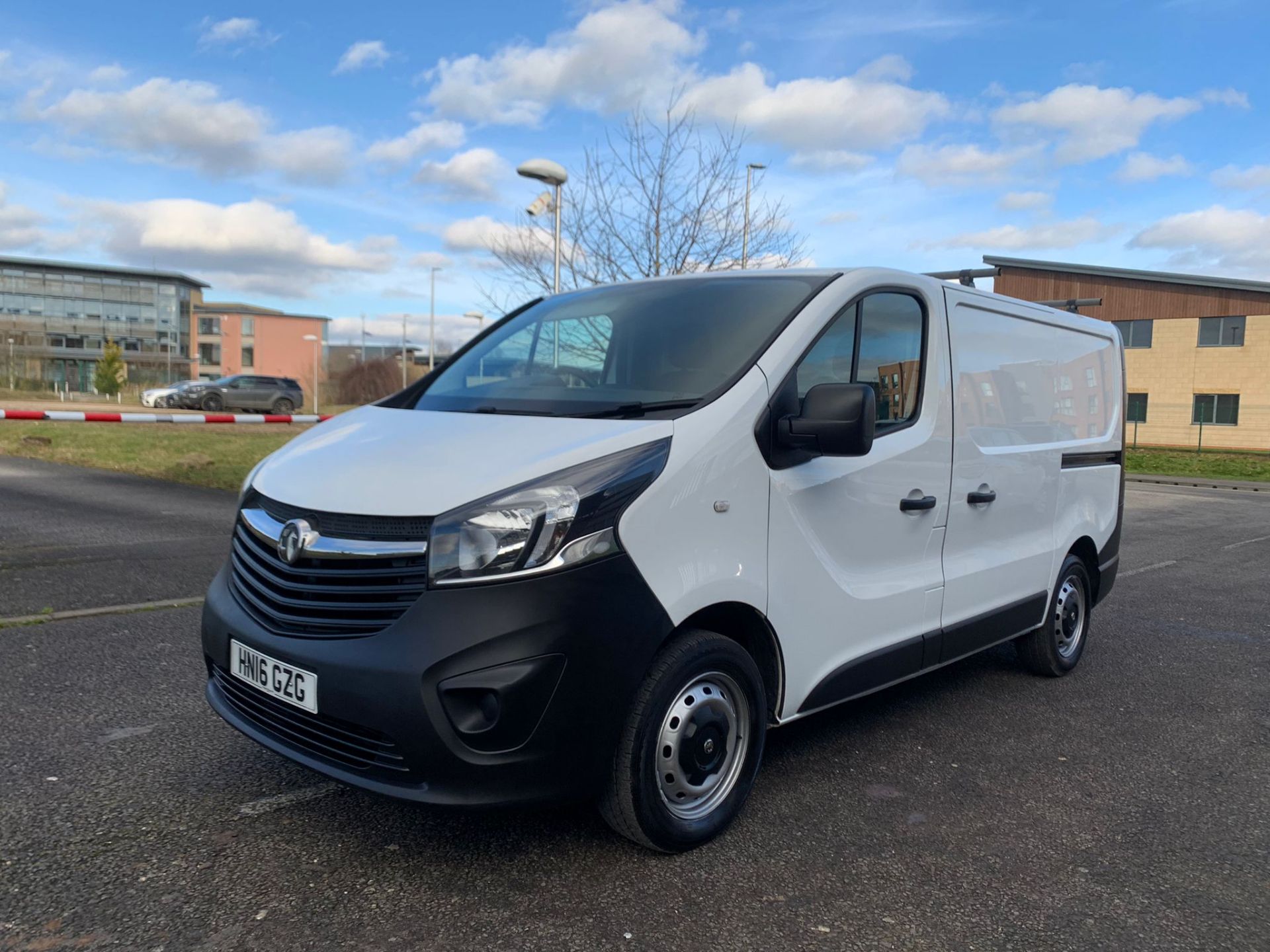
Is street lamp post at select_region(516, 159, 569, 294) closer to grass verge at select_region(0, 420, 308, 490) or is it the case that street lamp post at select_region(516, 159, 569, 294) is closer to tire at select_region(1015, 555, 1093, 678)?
grass verge at select_region(0, 420, 308, 490)

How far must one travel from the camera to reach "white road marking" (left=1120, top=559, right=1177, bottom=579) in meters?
8.79

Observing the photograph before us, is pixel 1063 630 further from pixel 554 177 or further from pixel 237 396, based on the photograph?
pixel 237 396

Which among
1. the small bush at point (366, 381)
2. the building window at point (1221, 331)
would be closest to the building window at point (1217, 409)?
the building window at point (1221, 331)

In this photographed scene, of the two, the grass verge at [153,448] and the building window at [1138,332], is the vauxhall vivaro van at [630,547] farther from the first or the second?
the building window at [1138,332]

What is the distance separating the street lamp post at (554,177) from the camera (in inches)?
504

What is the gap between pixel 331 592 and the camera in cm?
271

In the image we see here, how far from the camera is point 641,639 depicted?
8.96ft

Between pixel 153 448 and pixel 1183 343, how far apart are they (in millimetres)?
36103

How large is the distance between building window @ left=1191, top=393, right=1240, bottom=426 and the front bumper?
40.6m

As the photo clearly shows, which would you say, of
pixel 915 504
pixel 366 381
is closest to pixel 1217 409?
pixel 915 504

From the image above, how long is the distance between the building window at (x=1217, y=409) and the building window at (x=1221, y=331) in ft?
6.26

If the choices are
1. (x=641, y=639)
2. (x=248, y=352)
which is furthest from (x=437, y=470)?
(x=248, y=352)

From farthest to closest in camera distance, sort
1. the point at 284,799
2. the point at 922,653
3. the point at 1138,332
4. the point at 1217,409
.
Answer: the point at 1138,332 < the point at 1217,409 < the point at 922,653 < the point at 284,799

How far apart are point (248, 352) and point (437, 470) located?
111887 mm
